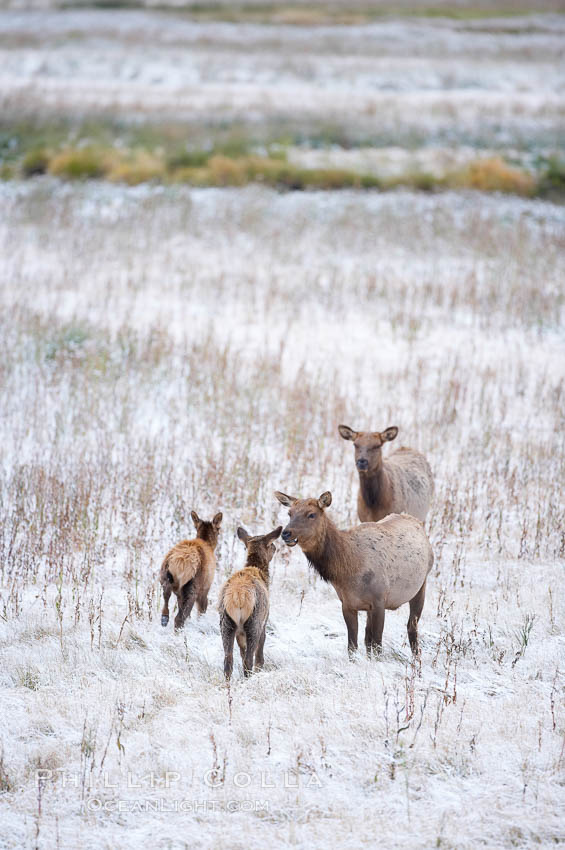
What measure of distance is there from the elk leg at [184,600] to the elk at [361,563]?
1074 mm

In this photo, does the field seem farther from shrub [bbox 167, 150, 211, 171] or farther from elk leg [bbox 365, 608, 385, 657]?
shrub [bbox 167, 150, 211, 171]

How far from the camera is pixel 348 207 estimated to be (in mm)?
23328

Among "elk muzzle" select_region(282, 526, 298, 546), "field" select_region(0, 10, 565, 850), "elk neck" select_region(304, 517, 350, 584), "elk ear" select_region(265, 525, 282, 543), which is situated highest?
"elk muzzle" select_region(282, 526, 298, 546)

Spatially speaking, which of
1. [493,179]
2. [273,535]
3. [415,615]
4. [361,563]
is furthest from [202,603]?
[493,179]

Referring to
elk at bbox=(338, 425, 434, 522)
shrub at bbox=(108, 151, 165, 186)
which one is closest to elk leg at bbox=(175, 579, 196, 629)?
elk at bbox=(338, 425, 434, 522)

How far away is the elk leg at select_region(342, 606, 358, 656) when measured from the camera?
21.6 ft

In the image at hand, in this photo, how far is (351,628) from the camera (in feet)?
21.6

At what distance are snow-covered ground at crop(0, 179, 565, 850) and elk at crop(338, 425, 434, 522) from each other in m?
0.56

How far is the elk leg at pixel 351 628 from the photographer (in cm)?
657

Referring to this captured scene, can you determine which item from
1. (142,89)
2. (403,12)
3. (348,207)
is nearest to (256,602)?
(348,207)

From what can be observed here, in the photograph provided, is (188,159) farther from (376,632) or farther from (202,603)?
(376,632)

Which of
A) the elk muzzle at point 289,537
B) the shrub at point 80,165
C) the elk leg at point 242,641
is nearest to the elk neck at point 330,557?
the elk muzzle at point 289,537

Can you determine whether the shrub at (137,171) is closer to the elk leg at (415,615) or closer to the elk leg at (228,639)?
the elk leg at (415,615)

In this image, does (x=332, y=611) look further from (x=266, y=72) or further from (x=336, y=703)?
(x=266, y=72)
